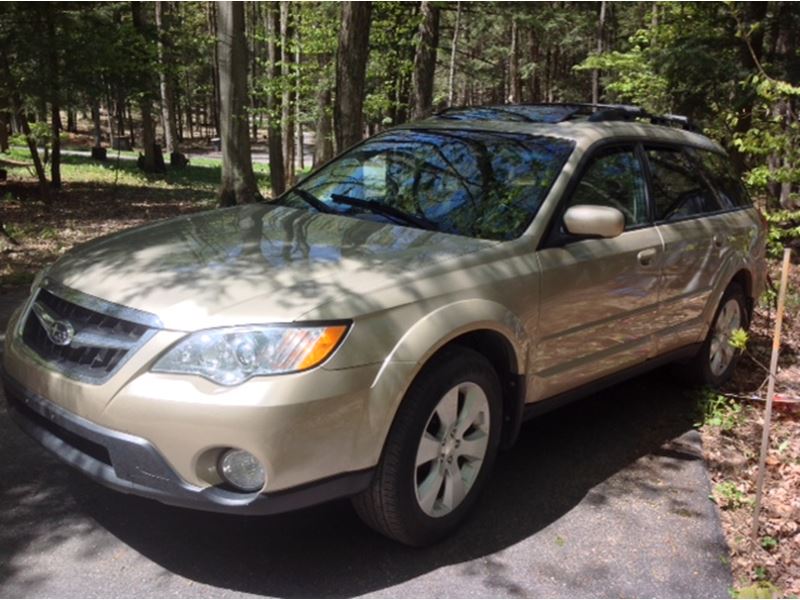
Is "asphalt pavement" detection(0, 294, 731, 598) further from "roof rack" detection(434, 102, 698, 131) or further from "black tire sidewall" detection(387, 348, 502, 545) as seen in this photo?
"roof rack" detection(434, 102, 698, 131)

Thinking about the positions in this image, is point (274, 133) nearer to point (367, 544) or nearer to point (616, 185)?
point (616, 185)

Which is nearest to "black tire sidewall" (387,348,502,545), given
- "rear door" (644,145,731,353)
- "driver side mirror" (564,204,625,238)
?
"driver side mirror" (564,204,625,238)

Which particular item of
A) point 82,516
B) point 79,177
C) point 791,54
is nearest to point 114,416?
point 82,516

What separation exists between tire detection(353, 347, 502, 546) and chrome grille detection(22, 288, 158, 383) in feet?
3.46


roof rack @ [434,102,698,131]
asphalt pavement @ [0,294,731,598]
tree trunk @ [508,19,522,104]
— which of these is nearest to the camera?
asphalt pavement @ [0,294,731,598]

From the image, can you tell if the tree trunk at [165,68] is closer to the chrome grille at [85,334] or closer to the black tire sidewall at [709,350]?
the black tire sidewall at [709,350]

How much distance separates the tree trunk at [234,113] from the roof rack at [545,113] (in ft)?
26.9

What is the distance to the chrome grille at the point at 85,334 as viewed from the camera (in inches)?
107

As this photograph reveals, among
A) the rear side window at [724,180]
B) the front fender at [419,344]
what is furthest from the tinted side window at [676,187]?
the front fender at [419,344]

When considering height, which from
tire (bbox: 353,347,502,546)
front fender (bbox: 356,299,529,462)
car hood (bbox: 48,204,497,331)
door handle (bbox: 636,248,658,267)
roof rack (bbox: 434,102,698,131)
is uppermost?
roof rack (bbox: 434,102,698,131)

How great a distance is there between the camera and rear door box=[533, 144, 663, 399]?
11.8 ft

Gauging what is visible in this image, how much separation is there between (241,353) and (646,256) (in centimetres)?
256

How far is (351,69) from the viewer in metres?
8.80

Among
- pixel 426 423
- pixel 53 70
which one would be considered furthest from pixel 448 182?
pixel 53 70
